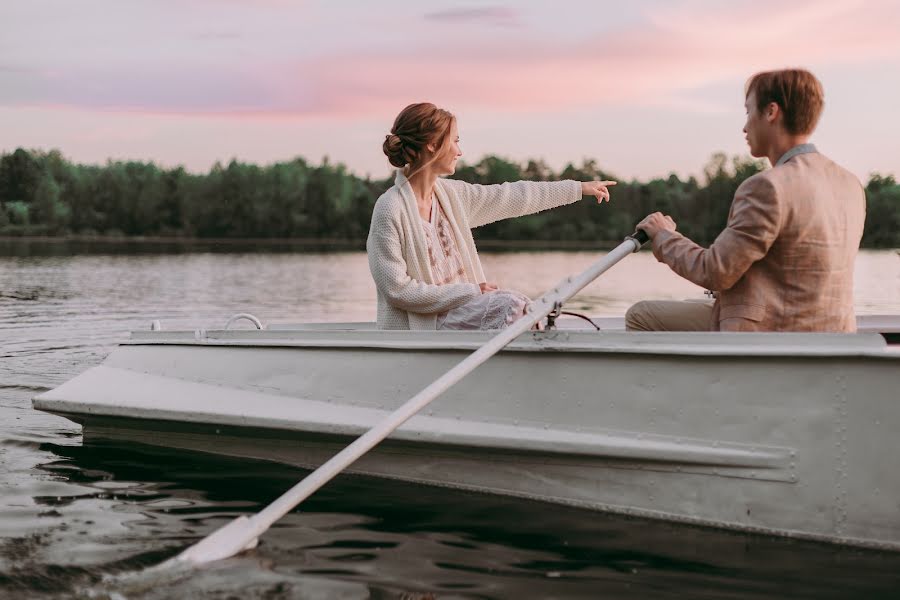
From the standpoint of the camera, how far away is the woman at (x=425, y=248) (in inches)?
206

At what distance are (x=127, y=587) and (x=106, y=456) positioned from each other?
2333mm

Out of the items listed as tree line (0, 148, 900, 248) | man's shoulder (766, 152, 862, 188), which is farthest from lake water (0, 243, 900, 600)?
tree line (0, 148, 900, 248)

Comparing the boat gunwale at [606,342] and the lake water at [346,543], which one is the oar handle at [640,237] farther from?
the lake water at [346,543]

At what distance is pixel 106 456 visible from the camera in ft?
21.1

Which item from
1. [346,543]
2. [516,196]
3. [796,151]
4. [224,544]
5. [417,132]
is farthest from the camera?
[516,196]

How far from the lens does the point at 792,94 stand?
13.7ft

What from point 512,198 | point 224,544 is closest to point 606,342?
point 512,198

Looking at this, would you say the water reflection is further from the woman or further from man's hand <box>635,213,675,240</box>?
man's hand <box>635,213,675,240</box>

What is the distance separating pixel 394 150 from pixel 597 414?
166cm

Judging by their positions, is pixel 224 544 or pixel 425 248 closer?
pixel 224 544

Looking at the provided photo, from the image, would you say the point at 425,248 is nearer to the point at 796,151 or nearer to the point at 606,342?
the point at 606,342

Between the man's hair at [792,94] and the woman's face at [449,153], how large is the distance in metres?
1.60

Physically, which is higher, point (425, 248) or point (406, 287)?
point (425, 248)

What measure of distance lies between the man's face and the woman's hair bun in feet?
5.61
